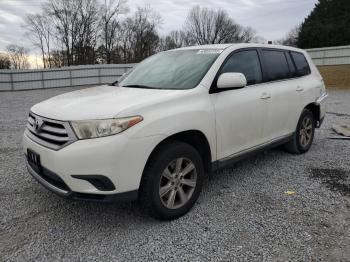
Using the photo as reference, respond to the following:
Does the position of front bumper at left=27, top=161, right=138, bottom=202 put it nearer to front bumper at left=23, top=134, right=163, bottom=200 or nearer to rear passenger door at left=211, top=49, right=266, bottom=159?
front bumper at left=23, top=134, right=163, bottom=200

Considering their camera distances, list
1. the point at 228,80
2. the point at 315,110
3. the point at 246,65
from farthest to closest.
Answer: the point at 315,110 < the point at 246,65 < the point at 228,80

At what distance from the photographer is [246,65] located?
13.9 feet

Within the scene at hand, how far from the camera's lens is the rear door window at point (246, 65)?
13.0ft

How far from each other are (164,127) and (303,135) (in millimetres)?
3453

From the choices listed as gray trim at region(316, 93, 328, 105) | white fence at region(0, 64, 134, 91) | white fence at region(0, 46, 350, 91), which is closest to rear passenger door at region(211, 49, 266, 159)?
gray trim at region(316, 93, 328, 105)

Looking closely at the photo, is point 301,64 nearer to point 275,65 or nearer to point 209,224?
point 275,65

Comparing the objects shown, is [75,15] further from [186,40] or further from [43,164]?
[43,164]

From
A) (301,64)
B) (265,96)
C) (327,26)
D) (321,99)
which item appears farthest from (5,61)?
(265,96)

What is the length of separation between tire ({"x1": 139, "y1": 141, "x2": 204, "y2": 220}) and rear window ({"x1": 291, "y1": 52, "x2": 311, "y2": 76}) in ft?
9.77

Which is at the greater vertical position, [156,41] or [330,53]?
[156,41]

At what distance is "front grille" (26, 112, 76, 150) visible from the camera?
286 centimetres

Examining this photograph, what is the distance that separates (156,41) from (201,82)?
2114 inches

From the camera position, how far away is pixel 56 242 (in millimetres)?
2971

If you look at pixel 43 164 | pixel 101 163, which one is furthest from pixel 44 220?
pixel 101 163
